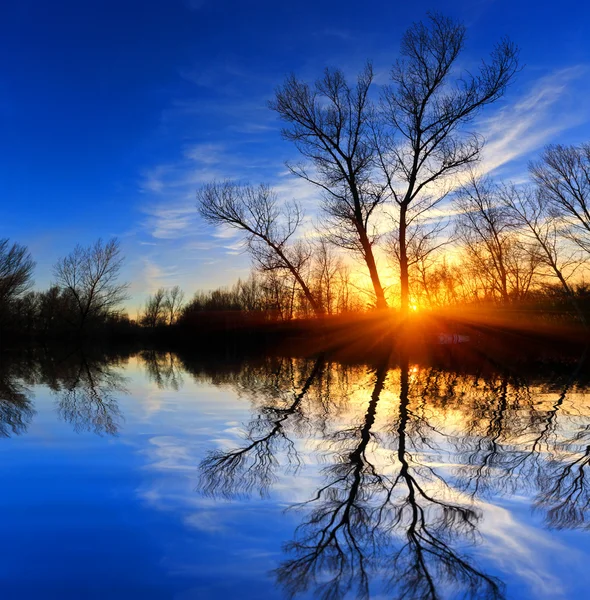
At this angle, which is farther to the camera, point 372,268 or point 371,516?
point 372,268

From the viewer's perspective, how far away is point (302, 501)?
3.55 meters

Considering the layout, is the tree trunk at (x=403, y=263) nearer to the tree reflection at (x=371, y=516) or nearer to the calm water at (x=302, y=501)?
the calm water at (x=302, y=501)

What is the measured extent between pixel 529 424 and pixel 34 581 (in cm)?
510

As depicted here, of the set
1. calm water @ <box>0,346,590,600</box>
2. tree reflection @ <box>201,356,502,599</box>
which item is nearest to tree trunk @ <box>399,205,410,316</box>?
calm water @ <box>0,346,590,600</box>

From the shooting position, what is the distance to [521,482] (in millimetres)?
3846

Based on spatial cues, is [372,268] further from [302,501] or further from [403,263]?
[302,501]

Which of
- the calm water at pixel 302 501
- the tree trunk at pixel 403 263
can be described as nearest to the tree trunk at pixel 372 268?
the tree trunk at pixel 403 263

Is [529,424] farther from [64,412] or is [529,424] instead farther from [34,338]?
[34,338]

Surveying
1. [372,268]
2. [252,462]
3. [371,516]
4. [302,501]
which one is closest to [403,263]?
[372,268]

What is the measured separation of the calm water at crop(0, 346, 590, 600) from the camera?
2.59 metres

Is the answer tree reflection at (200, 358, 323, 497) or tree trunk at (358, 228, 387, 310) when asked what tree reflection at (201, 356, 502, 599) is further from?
tree trunk at (358, 228, 387, 310)

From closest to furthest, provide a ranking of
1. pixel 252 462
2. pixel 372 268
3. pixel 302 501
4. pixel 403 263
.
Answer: pixel 302 501 → pixel 252 462 → pixel 403 263 → pixel 372 268

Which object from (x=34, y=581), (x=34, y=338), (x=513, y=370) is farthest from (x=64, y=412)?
(x=34, y=338)

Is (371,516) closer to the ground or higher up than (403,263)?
closer to the ground
